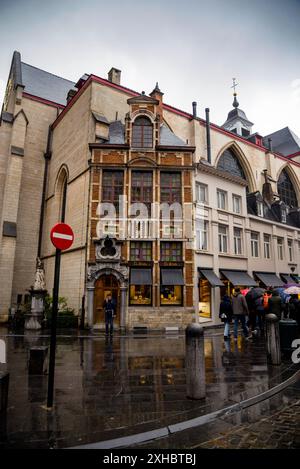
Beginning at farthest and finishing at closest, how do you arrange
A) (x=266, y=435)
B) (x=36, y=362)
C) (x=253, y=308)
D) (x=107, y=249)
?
(x=107, y=249) < (x=253, y=308) < (x=36, y=362) < (x=266, y=435)

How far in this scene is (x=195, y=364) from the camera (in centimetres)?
456

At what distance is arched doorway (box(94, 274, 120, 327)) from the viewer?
15234mm

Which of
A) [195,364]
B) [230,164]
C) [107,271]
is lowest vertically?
[195,364]

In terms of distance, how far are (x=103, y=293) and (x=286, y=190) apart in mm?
24695

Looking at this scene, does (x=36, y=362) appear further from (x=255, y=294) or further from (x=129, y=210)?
(x=129, y=210)

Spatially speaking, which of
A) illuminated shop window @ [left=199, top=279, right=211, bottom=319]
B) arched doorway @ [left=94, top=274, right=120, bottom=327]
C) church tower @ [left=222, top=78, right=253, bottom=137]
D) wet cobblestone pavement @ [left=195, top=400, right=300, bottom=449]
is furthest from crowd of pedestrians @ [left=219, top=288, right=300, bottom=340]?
church tower @ [left=222, top=78, right=253, bottom=137]

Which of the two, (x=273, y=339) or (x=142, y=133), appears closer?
(x=273, y=339)

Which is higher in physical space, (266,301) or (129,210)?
(129,210)

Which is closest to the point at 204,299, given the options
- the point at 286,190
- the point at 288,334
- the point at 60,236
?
the point at 288,334

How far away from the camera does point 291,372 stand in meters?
6.12

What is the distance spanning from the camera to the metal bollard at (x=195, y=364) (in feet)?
14.7

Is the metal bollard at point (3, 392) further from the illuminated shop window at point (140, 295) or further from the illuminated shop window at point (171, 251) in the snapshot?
the illuminated shop window at point (171, 251)
